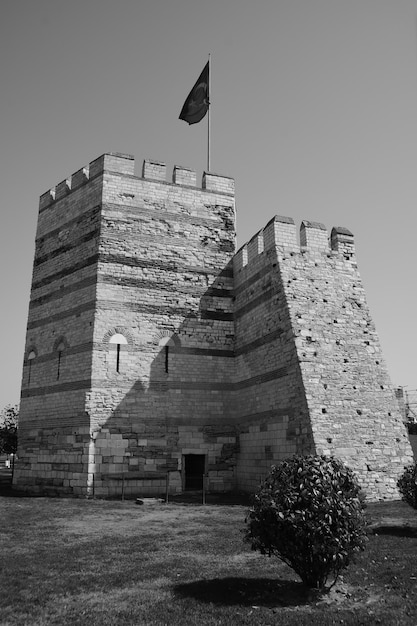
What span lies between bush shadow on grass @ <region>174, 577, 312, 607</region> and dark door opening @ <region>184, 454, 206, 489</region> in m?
10.5

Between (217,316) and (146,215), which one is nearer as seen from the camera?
(146,215)

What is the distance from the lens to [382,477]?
1411 centimetres

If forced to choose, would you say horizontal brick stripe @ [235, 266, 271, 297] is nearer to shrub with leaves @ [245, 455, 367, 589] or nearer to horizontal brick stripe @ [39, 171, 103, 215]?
horizontal brick stripe @ [39, 171, 103, 215]

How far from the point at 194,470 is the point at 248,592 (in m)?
11.3

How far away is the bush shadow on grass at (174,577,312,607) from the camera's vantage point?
6.24m

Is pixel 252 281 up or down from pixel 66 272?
down

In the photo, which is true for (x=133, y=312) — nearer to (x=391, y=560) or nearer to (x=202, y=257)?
(x=202, y=257)

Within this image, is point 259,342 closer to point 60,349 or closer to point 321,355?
point 321,355

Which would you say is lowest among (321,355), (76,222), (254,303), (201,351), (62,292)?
(321,355)

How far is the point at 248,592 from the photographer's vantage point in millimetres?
6566

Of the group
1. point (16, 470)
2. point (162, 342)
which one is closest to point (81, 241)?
point (162, 342)

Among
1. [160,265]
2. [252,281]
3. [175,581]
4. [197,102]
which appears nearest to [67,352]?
[160,265]

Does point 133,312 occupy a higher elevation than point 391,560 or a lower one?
higher

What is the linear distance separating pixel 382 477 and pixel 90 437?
29.6ft
